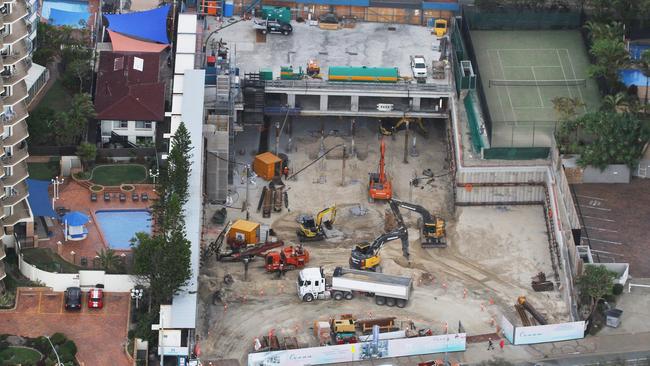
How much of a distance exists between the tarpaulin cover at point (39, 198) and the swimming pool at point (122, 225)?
5.11 m

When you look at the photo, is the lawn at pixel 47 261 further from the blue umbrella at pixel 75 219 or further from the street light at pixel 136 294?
the street light at pixel 136 294

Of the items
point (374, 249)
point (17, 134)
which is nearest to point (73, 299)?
point (17, 134)

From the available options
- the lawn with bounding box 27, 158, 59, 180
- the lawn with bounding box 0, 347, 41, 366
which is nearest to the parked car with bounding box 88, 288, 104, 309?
the lawn with bounding box 0, 347, 41, 366

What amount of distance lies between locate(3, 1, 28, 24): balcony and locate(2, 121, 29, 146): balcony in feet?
30.9

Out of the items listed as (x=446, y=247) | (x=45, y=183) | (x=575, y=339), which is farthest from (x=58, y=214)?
(x=575, y=339)

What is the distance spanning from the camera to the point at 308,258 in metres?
189

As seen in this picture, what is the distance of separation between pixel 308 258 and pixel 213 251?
911 cm

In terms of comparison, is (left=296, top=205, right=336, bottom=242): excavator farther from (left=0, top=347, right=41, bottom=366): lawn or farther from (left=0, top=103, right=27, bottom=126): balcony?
(left=0, top=347, right=41, bottom=366): lawn

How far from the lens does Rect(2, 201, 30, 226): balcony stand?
606 feet

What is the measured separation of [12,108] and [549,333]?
52074mm

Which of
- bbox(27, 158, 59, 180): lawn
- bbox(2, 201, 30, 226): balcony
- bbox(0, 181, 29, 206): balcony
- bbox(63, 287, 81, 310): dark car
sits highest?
bbox(0, 181, 29, 206): balcony

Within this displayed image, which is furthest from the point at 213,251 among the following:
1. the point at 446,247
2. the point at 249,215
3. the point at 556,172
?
the point at 556,172

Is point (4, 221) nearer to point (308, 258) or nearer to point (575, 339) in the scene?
point (308, 258)

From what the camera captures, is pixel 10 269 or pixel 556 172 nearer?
pixel 10 269
